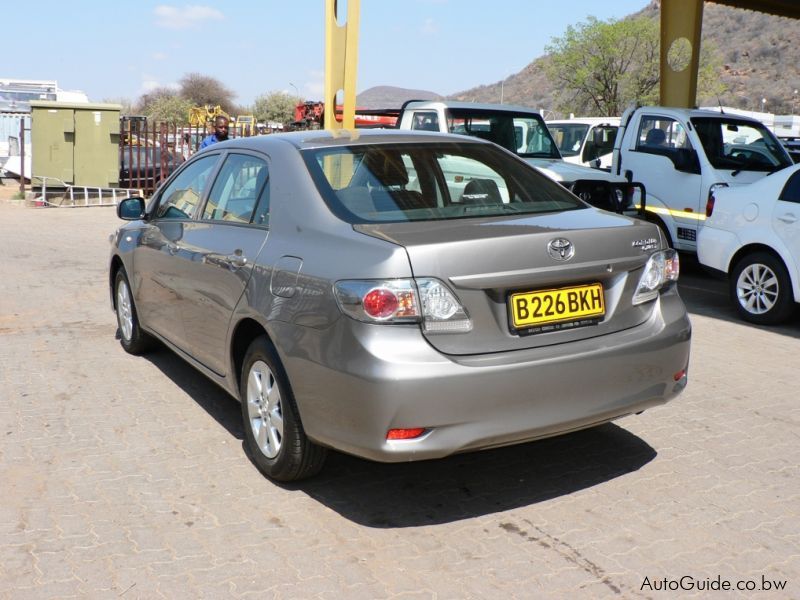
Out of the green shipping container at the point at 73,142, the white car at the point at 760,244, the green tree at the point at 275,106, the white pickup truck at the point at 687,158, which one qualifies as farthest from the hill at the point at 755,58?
the white car at the point at 760,244

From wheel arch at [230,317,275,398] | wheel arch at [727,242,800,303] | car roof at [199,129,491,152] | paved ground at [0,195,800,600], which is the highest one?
car roof at [199,129,491,152]

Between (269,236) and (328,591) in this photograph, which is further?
(269,236)

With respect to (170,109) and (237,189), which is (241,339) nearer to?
(237,189)

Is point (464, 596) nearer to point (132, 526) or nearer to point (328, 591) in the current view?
point (328, 591)

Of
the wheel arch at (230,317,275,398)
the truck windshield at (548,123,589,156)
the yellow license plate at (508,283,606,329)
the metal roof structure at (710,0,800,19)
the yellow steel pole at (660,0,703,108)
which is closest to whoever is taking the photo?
the yellow license plate at (508,283,606,329)

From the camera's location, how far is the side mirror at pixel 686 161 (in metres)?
10.7

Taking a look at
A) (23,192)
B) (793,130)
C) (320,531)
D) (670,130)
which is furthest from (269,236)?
(793,130)

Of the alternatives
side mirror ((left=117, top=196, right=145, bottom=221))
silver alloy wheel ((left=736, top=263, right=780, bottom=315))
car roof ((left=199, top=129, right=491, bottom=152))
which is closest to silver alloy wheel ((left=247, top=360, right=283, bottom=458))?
car roof ((left=199, top=129, right=491, bottom=152))

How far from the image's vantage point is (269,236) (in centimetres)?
427

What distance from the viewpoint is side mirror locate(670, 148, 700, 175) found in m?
10.7

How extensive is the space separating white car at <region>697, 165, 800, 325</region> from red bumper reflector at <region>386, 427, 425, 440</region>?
5.41 metres

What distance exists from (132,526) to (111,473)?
67 centimetres

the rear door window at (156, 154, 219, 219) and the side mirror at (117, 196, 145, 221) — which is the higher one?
the rear door window at (156, 154, 219, 219)

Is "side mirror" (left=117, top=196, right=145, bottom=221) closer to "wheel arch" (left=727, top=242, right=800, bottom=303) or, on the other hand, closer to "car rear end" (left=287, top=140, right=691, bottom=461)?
"car rear end" (left=287, top=140, right=691, bottom=461)
